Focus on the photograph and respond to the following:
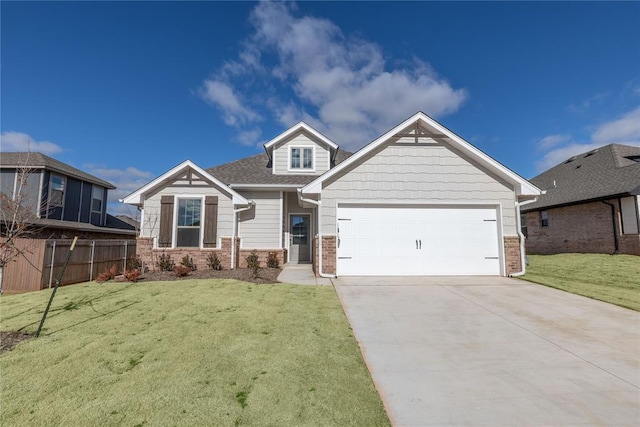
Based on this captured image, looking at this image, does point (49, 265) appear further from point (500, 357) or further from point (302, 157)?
point (500, 357)

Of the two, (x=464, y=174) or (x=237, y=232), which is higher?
(x=464, y=174)

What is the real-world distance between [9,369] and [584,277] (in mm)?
13984

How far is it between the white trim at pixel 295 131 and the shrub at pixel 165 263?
676cm

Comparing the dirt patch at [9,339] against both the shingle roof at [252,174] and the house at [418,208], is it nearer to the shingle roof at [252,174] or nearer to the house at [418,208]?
the house at [418,208]

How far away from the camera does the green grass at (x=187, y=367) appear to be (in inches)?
99.5

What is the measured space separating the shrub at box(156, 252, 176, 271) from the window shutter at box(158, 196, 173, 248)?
49cm

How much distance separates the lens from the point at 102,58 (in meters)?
12.5

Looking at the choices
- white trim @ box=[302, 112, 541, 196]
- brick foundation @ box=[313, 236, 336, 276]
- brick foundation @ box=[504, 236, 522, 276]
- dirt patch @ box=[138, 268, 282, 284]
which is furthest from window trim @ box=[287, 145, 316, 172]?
brick foundation @ box=[504, 236, 522, 276]

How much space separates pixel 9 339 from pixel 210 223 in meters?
7.40

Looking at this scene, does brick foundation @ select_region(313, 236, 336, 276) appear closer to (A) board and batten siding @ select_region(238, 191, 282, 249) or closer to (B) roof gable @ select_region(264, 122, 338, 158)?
(A) board and batten siding @ select_region(238, 191, 282, 249)

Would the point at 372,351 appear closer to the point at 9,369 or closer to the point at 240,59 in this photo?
the point at 9,369

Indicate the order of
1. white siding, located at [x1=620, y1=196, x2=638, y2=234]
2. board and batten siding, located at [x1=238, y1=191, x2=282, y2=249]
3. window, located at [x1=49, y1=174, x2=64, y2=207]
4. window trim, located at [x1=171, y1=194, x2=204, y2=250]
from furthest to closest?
1. window, located at [x1=49, y1=174, x2=64, y2=207]
2. white siding, located at [x1=620, y1=196, x2=638, y2=234]
3. board and batten siding, located at [x1=238, y1=191, x2=282, y2=249]
4. window trim, located at [x1=171, y1=194, x2=204, y2=250]

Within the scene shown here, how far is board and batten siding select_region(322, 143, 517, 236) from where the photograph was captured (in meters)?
9.48

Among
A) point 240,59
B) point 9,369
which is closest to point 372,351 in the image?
point 9,369
